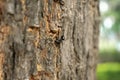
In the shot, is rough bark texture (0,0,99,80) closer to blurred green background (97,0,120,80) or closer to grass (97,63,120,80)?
grass (97,63,120,80)

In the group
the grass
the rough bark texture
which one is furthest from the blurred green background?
the rough bark texture

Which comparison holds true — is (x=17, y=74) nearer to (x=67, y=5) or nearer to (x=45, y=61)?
(x=45, y=61)

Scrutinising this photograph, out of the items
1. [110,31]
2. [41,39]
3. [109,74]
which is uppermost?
[41,39]

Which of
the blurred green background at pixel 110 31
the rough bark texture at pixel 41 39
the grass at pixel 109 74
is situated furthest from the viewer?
the blurred green background at pixel 110 31

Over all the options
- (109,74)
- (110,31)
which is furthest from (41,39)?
(110,31)

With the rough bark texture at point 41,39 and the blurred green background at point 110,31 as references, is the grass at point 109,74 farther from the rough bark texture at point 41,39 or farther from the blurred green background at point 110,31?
the rough bark texture at point 41,39

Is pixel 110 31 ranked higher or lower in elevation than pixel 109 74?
higher

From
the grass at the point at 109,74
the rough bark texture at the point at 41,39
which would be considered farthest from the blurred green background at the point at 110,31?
the rough bark texture at the point at 41,39

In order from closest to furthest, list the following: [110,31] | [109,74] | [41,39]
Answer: [41,39] < [109,74] < [110,31]

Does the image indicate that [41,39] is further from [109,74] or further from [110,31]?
[110,31]
